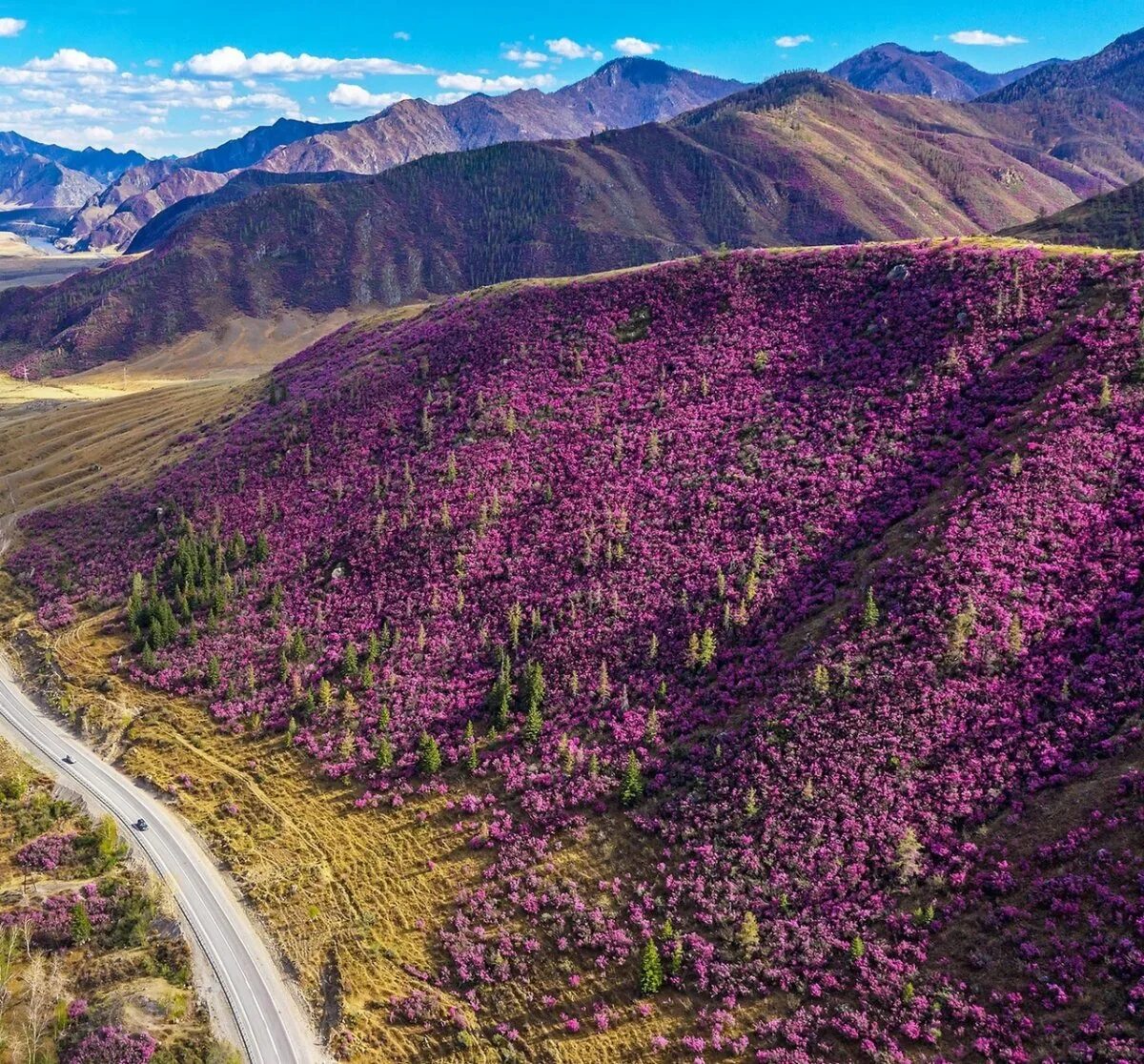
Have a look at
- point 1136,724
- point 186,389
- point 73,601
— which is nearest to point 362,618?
point 73,601

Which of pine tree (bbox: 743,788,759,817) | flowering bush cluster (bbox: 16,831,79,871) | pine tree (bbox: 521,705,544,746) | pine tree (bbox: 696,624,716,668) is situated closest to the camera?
pine tree (bbox: 743,788,759,817)

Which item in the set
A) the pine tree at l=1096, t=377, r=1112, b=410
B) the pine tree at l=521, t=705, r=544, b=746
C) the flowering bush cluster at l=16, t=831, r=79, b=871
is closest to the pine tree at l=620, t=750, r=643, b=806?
the pine tree at l=521, t=705, r=544, b=746

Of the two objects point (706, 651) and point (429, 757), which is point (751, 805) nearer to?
point (706, 651)

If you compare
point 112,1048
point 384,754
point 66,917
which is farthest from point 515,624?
point 112,1048

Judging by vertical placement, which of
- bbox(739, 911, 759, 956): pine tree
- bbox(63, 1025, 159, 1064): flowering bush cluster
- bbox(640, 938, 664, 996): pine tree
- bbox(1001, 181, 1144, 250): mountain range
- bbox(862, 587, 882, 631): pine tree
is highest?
bbox(1001, 181, 1144, 250): mountain range

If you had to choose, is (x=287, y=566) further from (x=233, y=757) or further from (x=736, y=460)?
(x=736, y=460)

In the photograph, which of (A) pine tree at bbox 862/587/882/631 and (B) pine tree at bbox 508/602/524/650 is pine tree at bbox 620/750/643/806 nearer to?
(B) pine tree at bbox 508/602/524/650

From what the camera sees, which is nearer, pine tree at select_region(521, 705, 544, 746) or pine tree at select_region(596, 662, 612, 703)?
pine tree at select_region(521, 705, 544, 746)

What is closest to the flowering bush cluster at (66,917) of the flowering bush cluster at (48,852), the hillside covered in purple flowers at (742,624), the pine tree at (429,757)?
the flowering bush cluster at (48,852)
